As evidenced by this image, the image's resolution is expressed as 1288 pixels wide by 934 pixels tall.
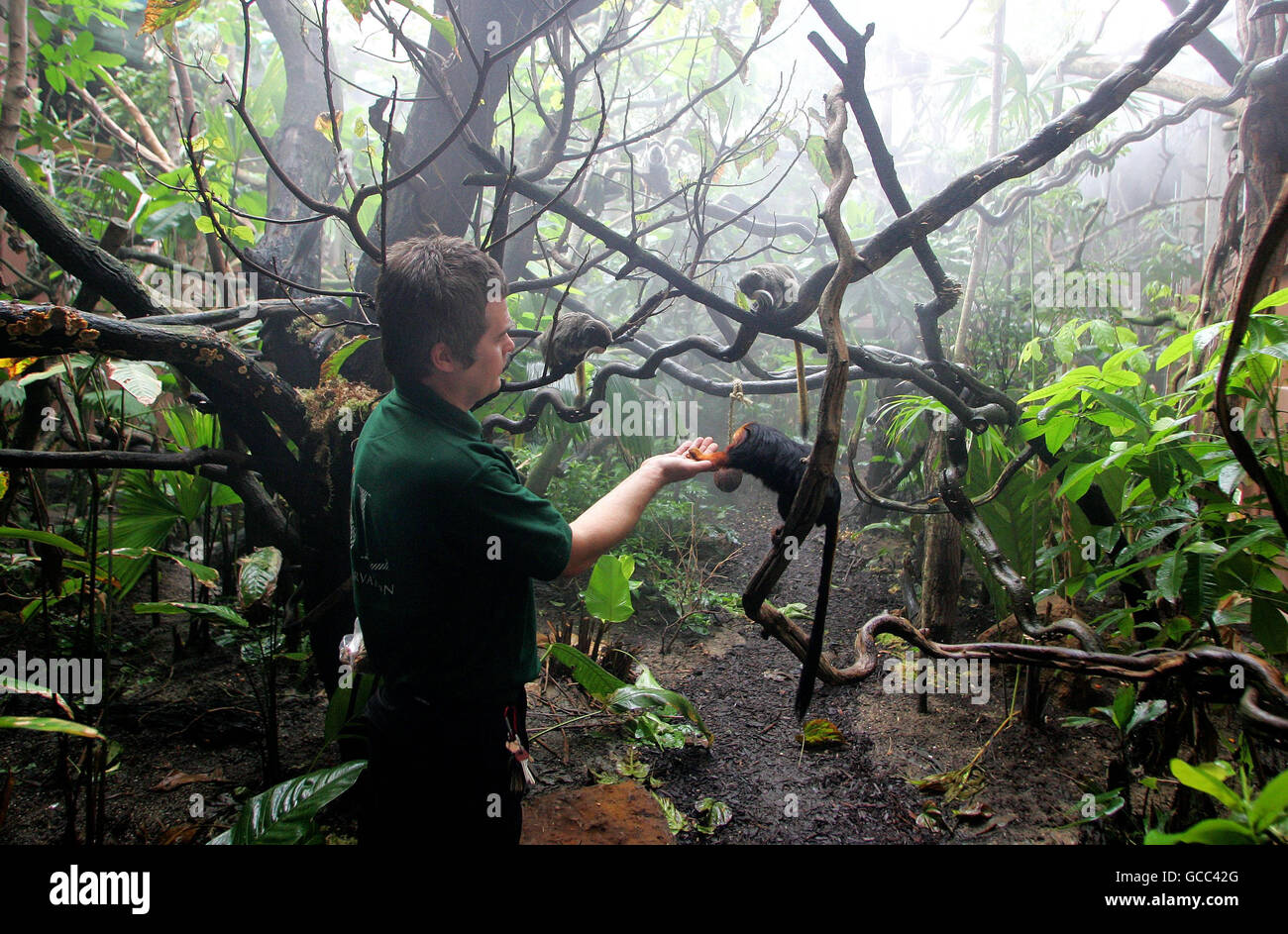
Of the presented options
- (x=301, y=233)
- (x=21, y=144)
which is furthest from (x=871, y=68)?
(x=21, y=144)

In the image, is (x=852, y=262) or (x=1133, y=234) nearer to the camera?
(x=852, y=262)

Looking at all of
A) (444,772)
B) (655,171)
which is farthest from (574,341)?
(655,171)

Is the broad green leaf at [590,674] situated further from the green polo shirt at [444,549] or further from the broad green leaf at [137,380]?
the broad green leaf at [137,380]

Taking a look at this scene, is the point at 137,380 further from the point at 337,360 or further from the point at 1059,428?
the point at 1059,428

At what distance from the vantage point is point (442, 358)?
3.96ft

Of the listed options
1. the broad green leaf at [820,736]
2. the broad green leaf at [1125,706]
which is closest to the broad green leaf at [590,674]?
the broad green leaf at [820,736]

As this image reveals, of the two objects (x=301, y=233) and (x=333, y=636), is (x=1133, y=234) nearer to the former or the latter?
(x=301, y=233)

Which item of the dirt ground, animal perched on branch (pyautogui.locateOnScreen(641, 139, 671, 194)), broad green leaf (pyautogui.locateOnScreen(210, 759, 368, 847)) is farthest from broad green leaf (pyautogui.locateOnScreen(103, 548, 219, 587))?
animal perched on branch (pyautogui.locateOnScreen(641, 139, 671, 194))

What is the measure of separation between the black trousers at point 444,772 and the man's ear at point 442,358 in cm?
59

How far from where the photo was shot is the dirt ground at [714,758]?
176 cm

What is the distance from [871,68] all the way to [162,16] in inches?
354

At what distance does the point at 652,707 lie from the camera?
2.10 m

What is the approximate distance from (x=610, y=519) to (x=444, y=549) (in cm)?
29
